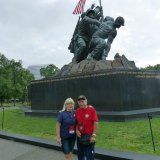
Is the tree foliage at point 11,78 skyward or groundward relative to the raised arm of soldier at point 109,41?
skyward

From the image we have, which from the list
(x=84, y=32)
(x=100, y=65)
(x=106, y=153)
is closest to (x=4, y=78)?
(x=84, y=32)

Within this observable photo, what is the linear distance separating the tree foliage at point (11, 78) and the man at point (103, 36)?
129 ft

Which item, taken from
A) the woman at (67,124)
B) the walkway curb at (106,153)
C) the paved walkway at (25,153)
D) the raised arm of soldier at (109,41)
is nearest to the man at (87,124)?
the woman at (67,124)

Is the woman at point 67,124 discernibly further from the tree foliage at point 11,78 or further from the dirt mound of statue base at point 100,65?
the tree foliage at point 11,78

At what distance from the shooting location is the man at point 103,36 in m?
19.2

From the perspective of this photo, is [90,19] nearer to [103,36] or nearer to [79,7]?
[103,36]

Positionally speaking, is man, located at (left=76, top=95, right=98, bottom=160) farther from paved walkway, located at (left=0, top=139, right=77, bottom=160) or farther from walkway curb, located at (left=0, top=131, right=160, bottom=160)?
paved walkway, located at (left=0, top=139, right=77, bottom=160)

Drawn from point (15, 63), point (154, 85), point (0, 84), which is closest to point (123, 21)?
point (154, 85)

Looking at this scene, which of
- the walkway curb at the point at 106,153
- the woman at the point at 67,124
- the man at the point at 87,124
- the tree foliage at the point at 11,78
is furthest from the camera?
the tree foliage at the point at 11,78

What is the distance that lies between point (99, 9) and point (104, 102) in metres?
8.07

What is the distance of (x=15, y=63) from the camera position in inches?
2425

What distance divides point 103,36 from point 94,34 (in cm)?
58

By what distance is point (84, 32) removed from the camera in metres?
21.0

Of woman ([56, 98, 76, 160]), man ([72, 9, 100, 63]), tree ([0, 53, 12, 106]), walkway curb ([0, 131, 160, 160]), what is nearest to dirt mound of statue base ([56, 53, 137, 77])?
man ([72, 9, 100, 63])
